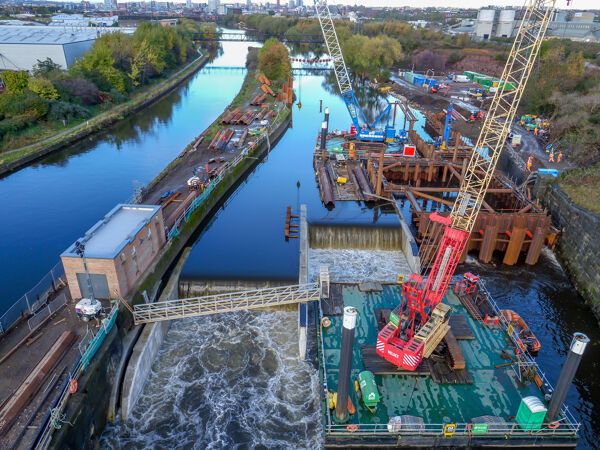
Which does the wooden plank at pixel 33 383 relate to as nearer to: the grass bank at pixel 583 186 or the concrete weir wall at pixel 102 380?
the concrete weir wall at pixel 102 380

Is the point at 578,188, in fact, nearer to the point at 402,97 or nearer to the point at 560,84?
the point at 560,84

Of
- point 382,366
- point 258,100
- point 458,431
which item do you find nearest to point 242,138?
point 258,100

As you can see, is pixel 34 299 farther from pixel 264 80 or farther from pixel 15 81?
pixel 264 80

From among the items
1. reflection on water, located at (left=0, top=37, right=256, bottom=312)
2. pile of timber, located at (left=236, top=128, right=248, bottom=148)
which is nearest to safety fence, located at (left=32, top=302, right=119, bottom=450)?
reflection on water, located at (left=0, top=37, right=256, bottom=312)

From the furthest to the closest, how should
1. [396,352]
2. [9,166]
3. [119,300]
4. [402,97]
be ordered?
[402,97], [9,166], [119,300], [396,352]

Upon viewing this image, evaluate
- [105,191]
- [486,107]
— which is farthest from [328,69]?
[105,191]

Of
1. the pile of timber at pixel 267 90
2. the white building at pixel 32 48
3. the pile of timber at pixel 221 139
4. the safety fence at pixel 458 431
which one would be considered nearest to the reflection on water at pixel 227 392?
the safety fence at pixel 458 431
